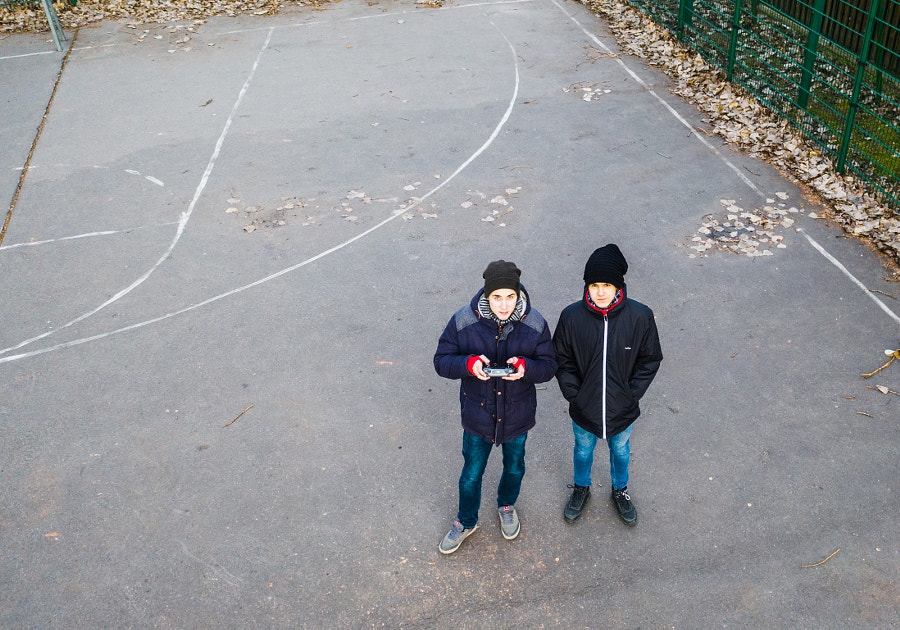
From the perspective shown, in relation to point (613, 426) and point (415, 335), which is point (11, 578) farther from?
point (613, 426)

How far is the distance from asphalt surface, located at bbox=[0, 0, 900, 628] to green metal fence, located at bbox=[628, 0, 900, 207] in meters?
1.20

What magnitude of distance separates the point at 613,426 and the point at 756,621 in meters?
1.41

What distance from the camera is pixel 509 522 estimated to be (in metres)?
4.96

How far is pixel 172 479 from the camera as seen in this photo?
5.55 meters

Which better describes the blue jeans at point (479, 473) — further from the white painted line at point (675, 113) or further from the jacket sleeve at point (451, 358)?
the white painted line at point (675, 113)

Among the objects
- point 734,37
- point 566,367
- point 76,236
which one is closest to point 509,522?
point 566,367

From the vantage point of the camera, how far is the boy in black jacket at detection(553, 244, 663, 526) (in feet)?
14.3

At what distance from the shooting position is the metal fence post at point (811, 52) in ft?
32.9

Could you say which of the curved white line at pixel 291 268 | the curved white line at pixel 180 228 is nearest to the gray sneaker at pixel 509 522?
the curved white line at pixel 291 268

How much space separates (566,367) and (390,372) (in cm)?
226

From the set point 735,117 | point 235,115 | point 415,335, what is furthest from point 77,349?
point 735,117

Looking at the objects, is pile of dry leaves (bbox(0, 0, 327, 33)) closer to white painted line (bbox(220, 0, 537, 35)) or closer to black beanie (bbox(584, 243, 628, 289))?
white painted line (bbox(220, 0, 537, 35))

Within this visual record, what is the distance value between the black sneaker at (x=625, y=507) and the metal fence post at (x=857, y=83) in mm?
6191

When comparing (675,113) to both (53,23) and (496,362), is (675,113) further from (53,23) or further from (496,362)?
(53,23)
